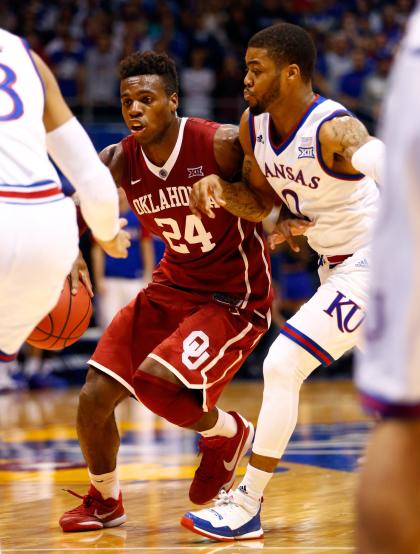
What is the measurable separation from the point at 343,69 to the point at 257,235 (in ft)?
32.6

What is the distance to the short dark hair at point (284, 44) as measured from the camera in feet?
15.0

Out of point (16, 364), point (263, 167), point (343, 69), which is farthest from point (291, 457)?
point (343, 69)

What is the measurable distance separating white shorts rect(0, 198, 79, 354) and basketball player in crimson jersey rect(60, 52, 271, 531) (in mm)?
1380

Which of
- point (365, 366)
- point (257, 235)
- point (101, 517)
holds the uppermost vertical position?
point (365, 366)

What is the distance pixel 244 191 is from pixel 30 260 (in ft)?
5.74

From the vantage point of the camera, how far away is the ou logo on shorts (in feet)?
15.1

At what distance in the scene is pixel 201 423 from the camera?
15.8ft

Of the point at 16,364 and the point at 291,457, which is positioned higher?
the point at 291,457

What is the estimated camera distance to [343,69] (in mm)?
14430

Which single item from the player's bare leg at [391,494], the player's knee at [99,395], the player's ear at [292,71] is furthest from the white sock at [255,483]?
the player's bare leg at [391,494]

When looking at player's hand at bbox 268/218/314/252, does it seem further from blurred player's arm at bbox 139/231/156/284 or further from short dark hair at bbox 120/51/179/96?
blurred player's arm at bbox 139/231/156/284

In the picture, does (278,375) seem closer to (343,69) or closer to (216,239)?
(216,239)

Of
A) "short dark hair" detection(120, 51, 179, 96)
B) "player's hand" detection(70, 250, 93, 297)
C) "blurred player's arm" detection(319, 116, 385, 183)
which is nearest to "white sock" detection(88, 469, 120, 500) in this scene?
"player's hand" detection(70, 250, 93, 297)

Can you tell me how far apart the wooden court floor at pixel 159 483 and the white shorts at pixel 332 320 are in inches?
29.8
